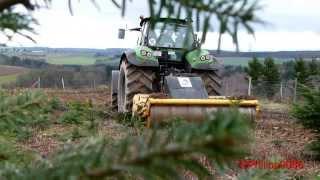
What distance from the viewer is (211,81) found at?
11273 millimetres

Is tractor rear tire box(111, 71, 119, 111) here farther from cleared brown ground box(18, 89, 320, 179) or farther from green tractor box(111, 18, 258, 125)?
cleared brown ground box(18, 89, 320, 179)

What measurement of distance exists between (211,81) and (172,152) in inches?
411

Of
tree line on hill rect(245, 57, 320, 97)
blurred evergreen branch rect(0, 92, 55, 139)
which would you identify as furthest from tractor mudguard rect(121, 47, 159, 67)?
tree line on hill rect(245, 57, 320, 97)

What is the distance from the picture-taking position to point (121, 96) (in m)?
12.6

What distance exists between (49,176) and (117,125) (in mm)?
9634

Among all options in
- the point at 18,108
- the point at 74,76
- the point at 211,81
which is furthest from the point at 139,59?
the point at 74,76

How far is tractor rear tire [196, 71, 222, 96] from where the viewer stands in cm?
1123

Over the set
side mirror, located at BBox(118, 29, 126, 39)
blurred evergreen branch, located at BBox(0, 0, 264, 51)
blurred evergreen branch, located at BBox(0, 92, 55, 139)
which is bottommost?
blurred evergreen branch, located at BBox(0, 92, 55, 139)

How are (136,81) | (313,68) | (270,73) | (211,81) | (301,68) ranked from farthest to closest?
1. (313,68)
2. (270,73)
3. (301,68)
4. (211,81)
5. (136,81)

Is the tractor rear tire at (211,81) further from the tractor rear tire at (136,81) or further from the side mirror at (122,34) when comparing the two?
the side mirror at (122,34)

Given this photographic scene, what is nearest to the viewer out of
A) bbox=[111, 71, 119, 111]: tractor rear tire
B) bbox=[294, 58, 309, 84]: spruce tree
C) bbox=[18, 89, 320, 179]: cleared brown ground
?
bbox=[18, 89, 320, 179]: cleared brown ground

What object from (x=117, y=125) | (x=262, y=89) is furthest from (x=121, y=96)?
(x=262, y=89)

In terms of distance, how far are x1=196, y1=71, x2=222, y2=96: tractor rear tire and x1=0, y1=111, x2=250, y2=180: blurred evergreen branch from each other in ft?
33.4

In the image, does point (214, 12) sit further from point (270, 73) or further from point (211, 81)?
point (270, 73)
